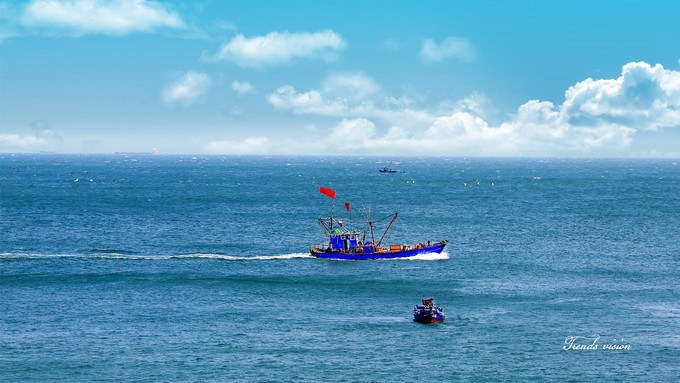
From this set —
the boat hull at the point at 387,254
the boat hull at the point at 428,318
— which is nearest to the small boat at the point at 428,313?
the boat hull at the point at 428,318

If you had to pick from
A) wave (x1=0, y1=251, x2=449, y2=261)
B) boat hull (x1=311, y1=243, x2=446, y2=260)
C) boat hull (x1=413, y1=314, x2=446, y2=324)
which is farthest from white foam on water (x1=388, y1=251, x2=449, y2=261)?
boat hull (x1=413, y1=314, x2=446, y2=324)

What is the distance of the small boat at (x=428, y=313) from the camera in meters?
73.1

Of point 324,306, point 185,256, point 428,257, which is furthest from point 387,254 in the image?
point 185,256

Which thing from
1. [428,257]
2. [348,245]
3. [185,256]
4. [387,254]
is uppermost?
[348,245]

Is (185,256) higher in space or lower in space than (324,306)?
higher

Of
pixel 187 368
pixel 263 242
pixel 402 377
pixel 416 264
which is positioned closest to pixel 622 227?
pixel 416 264

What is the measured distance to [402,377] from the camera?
2335 inches

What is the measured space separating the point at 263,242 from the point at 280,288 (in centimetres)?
3843

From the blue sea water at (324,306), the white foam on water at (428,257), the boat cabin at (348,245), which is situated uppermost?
the boat cabin at (348,245)

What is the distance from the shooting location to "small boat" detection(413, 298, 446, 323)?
73.1 m

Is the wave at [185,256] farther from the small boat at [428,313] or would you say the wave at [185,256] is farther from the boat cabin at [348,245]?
the small boat at [428,313]

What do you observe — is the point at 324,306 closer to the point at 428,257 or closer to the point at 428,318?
the point at 428,318

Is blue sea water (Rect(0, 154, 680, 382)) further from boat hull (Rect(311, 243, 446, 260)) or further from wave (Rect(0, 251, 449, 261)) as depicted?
boat hull (Rect(311, 243, 446, 260))

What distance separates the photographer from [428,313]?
73000mm
